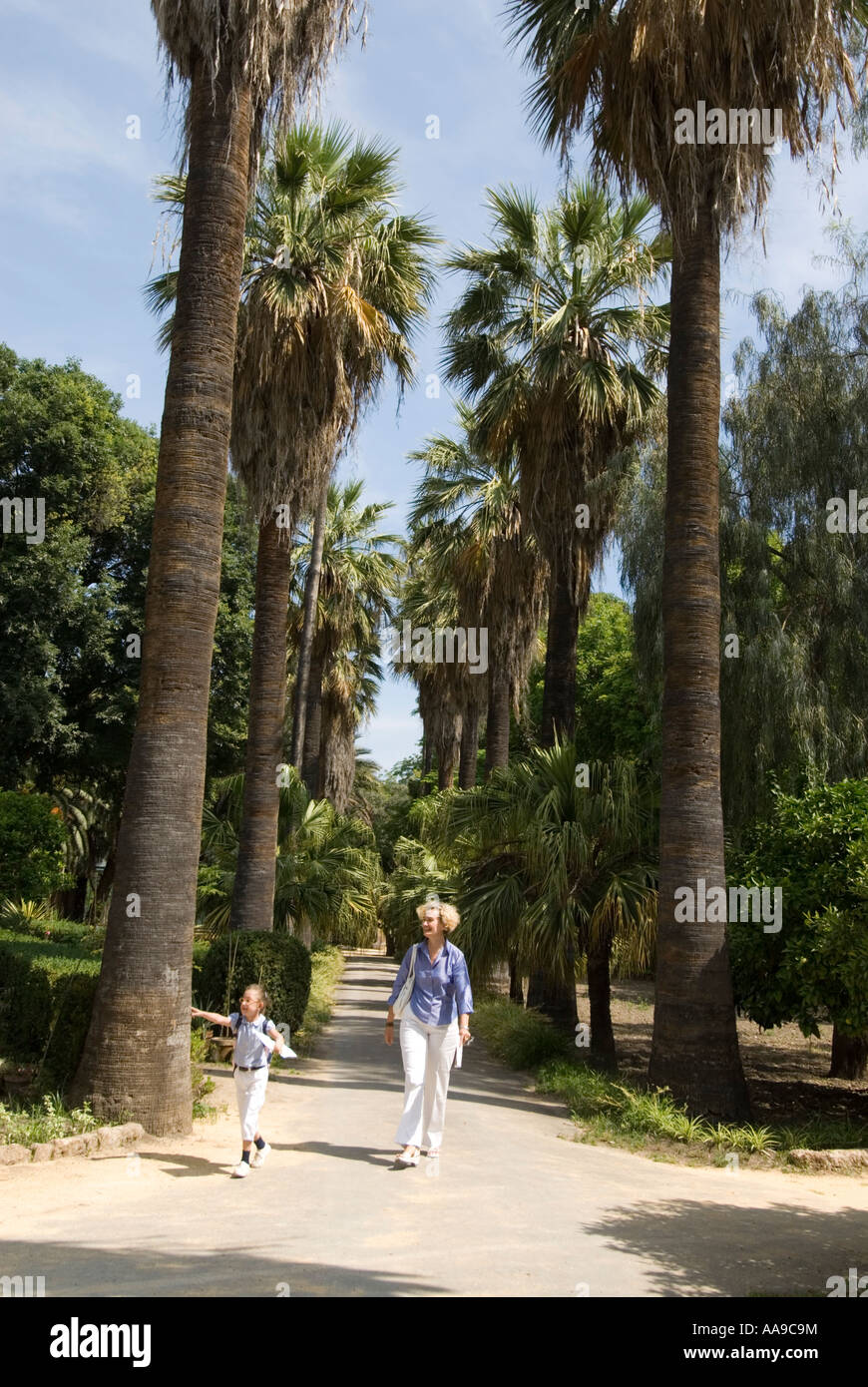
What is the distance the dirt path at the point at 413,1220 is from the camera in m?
4.73

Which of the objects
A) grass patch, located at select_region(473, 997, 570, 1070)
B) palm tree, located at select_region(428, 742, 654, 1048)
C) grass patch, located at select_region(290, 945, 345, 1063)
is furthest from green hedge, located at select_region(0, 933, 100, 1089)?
grass patch, located at select_region(473, 997, 570, 1070)

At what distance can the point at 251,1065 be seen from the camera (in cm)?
704

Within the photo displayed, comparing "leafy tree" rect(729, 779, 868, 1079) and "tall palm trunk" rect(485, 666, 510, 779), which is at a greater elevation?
"tall palm trunk" rect(485, 666, 510, 779)

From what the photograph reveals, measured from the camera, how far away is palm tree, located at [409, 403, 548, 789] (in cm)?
2044

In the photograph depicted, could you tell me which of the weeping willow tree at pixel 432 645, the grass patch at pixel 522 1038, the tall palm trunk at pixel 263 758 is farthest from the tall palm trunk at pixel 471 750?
the tall palm trunk at pixel 263 758

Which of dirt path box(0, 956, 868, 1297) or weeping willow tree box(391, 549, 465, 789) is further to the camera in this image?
weeping willow tree box(391, 549, 465, 789)

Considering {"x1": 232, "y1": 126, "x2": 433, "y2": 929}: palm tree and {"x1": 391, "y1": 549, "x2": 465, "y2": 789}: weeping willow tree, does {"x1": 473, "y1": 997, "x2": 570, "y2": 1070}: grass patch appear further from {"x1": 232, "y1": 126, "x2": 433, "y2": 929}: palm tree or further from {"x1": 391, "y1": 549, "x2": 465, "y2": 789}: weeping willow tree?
{"x1": 391, "y1": 549, "x2": 465, "y2": 789}: weeping willow tree

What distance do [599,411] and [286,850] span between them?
36.2 ft

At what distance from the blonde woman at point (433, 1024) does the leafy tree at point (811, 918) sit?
166 inches

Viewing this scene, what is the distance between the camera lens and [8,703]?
2241cm

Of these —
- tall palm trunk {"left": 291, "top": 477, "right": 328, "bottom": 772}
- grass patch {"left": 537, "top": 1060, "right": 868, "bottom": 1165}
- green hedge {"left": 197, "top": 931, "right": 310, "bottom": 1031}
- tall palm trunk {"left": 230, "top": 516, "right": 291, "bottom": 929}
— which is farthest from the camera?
tall palm trunk {"left": 291, "top": 477, "right": 328, "bottom": 772}

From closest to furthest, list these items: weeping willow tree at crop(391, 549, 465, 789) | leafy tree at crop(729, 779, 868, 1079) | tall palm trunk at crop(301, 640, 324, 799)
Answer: leafy tree at crop(729, 779, 868, 1079) → weeping willow tree at crop(391, 549, 465, 789) → tall palm trunk at crop(301, 640, 324, 799)

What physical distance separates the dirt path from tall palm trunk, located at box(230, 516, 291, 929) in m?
5.70
